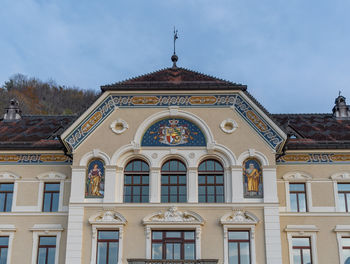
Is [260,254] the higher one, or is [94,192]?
[94,192]

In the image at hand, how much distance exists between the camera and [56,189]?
97.9 ft

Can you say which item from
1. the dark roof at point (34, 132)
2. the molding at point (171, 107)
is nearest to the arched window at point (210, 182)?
the molding at point (171, 107)

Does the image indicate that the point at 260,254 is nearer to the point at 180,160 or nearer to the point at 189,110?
the point at 180,160

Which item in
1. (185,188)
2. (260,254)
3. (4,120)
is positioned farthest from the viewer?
(4,120)

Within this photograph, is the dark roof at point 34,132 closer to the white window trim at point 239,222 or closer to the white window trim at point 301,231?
the white window trim at point 239,222

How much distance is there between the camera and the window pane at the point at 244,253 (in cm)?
2661

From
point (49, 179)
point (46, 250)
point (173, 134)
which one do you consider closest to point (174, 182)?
point (173, 134)

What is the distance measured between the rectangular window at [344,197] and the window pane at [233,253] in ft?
20.4

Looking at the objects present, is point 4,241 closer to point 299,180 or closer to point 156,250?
point 156,250

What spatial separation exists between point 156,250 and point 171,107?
24.2ft

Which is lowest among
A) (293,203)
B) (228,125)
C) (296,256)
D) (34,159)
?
(296,256)

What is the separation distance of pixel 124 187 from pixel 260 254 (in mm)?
7393

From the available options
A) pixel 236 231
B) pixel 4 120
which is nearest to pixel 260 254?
pixel 236 231

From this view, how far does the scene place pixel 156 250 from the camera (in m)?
26.8
